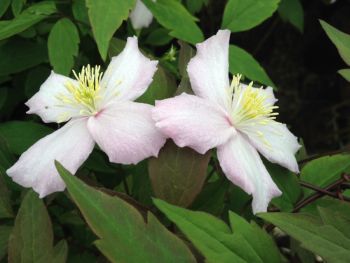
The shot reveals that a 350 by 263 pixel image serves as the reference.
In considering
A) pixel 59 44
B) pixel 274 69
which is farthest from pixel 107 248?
pixel 274 69

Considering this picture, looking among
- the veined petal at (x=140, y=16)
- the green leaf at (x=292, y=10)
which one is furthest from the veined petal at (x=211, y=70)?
the green leaf at (x=292, y=10)

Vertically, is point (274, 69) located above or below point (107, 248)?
below

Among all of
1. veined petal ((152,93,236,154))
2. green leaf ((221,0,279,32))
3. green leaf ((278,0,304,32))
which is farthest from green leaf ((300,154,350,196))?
green leaf ((278,0,304,32))

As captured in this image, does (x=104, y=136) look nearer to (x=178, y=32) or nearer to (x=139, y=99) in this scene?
(x=139, y=99)

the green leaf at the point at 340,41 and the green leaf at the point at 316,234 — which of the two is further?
the green leaf at the point at 340,41

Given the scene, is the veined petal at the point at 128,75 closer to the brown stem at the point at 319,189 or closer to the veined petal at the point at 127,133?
the veined petal at the point at 127,133
